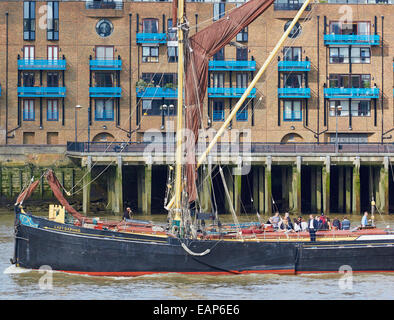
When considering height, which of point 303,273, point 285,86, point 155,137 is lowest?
point 303,273

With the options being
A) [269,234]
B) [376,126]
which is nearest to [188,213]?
[269,234]

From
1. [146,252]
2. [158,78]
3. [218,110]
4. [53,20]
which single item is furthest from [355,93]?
[146,252]

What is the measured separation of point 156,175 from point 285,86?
16880mm

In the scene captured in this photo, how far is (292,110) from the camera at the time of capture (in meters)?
84.6

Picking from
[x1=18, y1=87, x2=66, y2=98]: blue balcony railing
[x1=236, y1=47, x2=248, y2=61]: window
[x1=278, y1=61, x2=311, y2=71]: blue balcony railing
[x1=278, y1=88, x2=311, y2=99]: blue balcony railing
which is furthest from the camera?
[x1=236, y1=47, x2=248, y2=61]: window

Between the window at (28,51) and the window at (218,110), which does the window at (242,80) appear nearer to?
the window at (218,110)

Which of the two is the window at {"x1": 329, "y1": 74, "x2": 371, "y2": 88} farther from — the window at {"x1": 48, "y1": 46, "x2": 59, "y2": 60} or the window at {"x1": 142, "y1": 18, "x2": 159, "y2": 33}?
the window at {"x1": 48, "y1": 46, "x2": 59, "y2": 60}

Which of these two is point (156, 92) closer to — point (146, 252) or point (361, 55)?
point (361, 55)

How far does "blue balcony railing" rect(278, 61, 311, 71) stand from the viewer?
8306cm

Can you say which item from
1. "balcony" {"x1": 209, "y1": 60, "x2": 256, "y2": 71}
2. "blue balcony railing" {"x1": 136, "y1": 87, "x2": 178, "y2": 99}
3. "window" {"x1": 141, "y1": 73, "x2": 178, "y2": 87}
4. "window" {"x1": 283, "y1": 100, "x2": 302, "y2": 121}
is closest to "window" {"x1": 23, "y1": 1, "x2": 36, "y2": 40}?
"window" {"x1": 141, "y1": 73, "x2": 178, "y2": 87}

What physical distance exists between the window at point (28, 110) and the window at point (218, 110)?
17.6m

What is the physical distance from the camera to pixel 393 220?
63.3 metres

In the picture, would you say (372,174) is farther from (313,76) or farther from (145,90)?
(145,90)

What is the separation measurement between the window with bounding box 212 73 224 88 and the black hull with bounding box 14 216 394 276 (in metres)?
44.6
